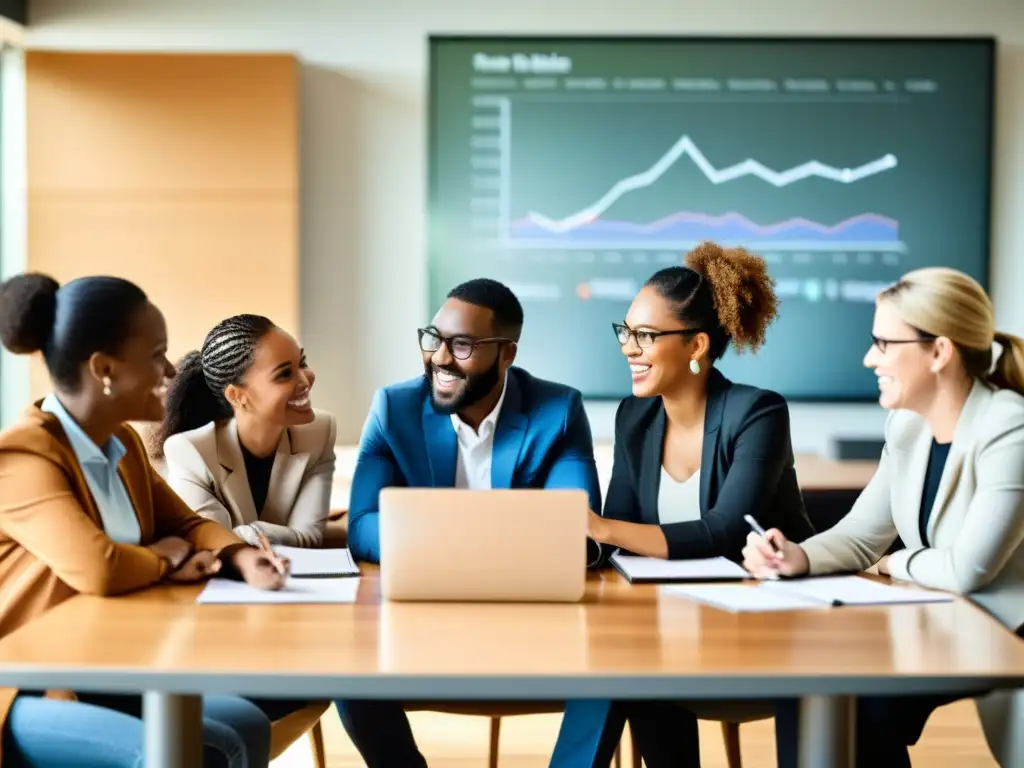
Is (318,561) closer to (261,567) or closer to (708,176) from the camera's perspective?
(261,567)

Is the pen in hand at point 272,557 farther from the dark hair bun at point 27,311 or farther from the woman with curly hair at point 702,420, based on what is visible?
the woman with curly hair at point 702,420

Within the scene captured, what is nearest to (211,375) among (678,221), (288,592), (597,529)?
(288,592)

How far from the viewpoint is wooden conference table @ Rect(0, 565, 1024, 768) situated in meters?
1.45

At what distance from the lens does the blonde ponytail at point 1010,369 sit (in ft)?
7.11

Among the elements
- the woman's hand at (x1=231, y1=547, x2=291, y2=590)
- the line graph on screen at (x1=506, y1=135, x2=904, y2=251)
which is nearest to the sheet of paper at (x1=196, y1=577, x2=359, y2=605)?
the woman's hand at (x1=231, y1=547, x2=291, y2=590)

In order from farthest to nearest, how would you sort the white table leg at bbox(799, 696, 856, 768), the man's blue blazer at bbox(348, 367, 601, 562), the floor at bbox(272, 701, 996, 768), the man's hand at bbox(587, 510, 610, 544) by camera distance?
the floor at bbox(272, 701, 996, 768)
the man's blue blazer at bbox(348, 367, 601, 562)
the man's hand at bbox(587, 510, 610, 544)
the white table leg at bbox(799, 696, 856, 768)

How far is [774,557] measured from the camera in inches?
81.8

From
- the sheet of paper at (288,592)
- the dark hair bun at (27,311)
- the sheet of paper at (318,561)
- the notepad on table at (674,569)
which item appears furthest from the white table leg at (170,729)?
the notepad on table at (674,569)

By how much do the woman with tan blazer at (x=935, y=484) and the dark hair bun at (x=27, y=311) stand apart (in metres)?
1.31

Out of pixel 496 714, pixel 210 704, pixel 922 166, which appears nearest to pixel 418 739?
pixel 496 714

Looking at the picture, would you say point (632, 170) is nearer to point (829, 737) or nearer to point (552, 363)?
point (552, 363)

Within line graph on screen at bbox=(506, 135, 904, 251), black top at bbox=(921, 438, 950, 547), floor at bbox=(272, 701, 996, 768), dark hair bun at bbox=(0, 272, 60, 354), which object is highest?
line graph on screen at bbox=(506, 135, 904, 251)

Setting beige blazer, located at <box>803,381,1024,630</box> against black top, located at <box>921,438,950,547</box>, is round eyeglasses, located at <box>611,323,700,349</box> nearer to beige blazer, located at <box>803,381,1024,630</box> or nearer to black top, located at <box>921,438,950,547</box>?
beige blazer, located at <box>803,381,1024,630</box>

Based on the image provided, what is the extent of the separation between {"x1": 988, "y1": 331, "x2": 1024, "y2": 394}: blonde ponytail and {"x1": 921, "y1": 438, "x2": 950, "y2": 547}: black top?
0.16 meters
